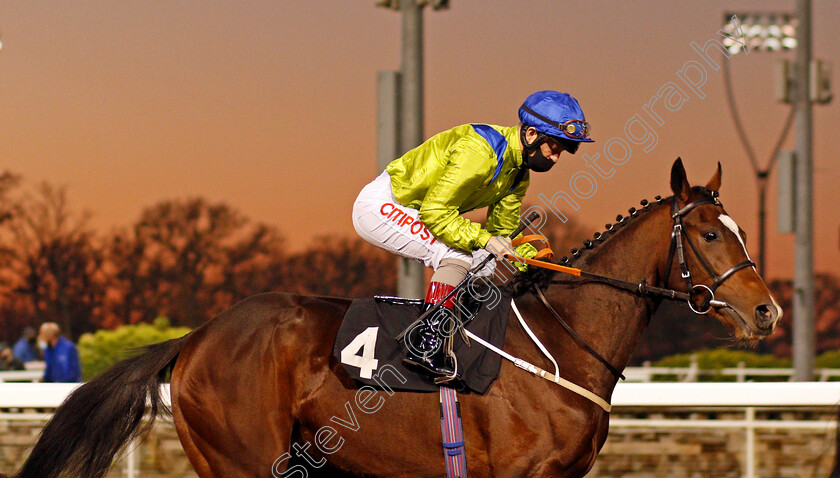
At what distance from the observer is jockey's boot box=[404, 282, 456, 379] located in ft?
10.2


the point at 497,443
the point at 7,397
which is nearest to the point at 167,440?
the point at 7,397

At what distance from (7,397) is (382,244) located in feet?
7.35

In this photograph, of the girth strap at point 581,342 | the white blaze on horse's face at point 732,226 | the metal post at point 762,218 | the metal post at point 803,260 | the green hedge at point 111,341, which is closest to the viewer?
the white blaze on horse's face at point 732,226

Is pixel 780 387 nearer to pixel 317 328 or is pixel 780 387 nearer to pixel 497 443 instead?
pixel 497 443

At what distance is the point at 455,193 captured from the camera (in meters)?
3.13

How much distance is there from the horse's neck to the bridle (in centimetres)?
2

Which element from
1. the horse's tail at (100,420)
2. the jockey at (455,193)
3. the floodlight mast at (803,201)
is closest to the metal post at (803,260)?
the floodlight mast at (803,201)

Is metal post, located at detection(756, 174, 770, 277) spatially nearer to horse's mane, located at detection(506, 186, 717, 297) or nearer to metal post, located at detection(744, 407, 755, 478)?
metal post, located at detection(744, 407, 755, 478)

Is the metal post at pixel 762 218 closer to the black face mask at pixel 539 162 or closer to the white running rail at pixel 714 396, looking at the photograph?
the white running rail at pixel 714 396

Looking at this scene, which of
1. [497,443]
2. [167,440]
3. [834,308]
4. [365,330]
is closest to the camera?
[497,443]

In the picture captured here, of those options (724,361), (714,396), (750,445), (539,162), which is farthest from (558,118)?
(724,361)

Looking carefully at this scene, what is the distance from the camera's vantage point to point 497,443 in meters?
3.06

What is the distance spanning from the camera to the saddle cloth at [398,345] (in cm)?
312

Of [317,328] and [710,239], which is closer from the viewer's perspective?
[710,239]
